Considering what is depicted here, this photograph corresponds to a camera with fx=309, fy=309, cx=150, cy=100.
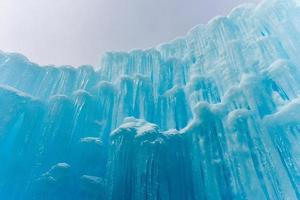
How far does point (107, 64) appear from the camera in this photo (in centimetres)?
1958

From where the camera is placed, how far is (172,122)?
15.1m

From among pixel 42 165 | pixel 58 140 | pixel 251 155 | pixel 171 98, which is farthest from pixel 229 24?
pixel 42 165

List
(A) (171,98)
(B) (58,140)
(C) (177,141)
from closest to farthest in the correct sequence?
(C) (177,141) < (B) (58,140) < (A) (171,98)

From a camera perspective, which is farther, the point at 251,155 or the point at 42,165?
the point at 42,165

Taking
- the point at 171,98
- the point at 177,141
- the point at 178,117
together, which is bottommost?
the point at 177,141

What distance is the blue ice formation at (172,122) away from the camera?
36.7ft

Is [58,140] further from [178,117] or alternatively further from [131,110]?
[178,117]

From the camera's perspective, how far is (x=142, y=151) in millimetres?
11852

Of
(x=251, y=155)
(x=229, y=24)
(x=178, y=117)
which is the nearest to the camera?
(x=251, y=155)

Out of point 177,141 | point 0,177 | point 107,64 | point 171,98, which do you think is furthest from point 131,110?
point 0,177

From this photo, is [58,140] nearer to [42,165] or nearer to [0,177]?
[42,165]

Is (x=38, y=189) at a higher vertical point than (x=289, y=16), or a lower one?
lower

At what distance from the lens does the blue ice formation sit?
36.7 feet

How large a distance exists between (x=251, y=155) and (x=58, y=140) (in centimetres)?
843
